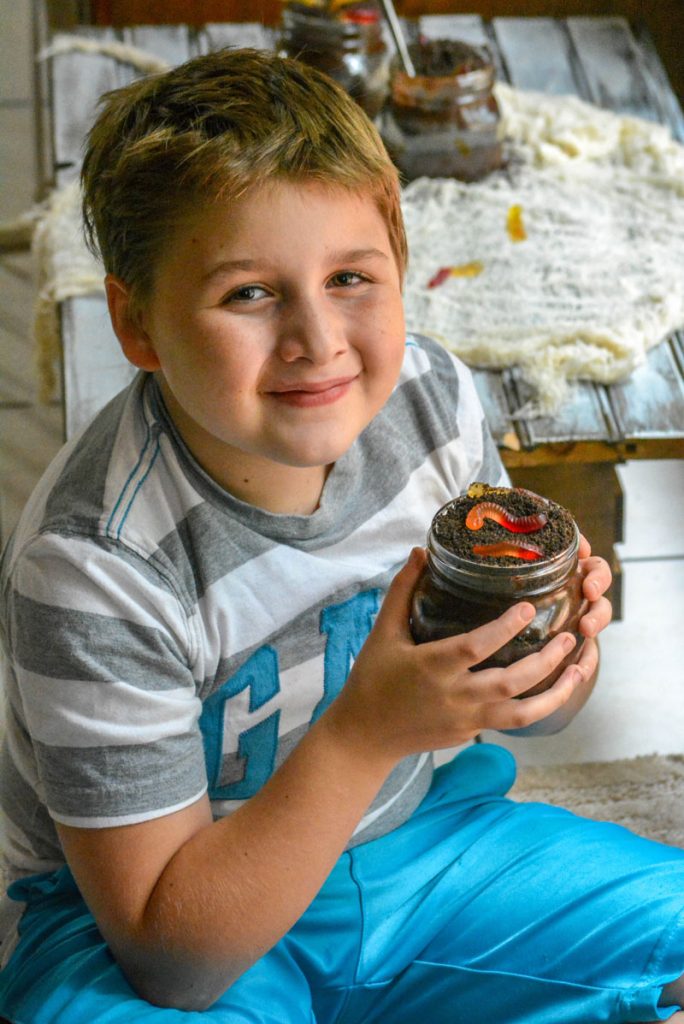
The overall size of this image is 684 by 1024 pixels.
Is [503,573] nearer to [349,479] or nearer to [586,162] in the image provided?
[349,479]

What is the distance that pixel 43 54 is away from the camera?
199 centimetres

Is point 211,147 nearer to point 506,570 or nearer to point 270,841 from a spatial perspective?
point 506,570

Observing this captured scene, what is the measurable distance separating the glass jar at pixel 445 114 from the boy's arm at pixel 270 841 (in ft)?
3.33

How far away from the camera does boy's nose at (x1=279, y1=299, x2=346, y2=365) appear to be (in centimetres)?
79

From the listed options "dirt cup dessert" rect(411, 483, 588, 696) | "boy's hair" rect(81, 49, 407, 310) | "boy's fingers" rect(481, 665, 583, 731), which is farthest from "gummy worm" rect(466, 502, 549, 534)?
"boy's hair" rect(81, 49, 407, 310)

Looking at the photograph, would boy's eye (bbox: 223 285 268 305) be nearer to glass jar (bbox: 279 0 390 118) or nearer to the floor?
the floor

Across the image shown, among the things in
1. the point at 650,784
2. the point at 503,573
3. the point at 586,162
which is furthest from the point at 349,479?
the point at 586,162

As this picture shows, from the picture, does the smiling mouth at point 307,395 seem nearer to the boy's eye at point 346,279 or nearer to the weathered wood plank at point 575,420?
the boy's eye at point 346,279

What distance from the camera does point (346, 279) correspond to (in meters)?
0.82

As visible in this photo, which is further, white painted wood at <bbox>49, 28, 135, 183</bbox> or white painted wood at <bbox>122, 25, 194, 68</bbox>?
white painted wood at <bbox>122, 25, 194, 68</bbox>

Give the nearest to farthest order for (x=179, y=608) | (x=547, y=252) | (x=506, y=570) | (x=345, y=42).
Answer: (x=506, y=570)
(x=179, y=608)
(x=547, y=252)
(x=345, y=42)

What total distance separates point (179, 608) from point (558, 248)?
3.03 feet

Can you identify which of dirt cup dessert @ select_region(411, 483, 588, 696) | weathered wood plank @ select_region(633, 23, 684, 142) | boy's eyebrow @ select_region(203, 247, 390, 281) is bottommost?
dirt cup dessert @ select_region(411, 483, 588, 696)

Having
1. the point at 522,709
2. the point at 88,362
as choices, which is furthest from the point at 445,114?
the point at 522,709
